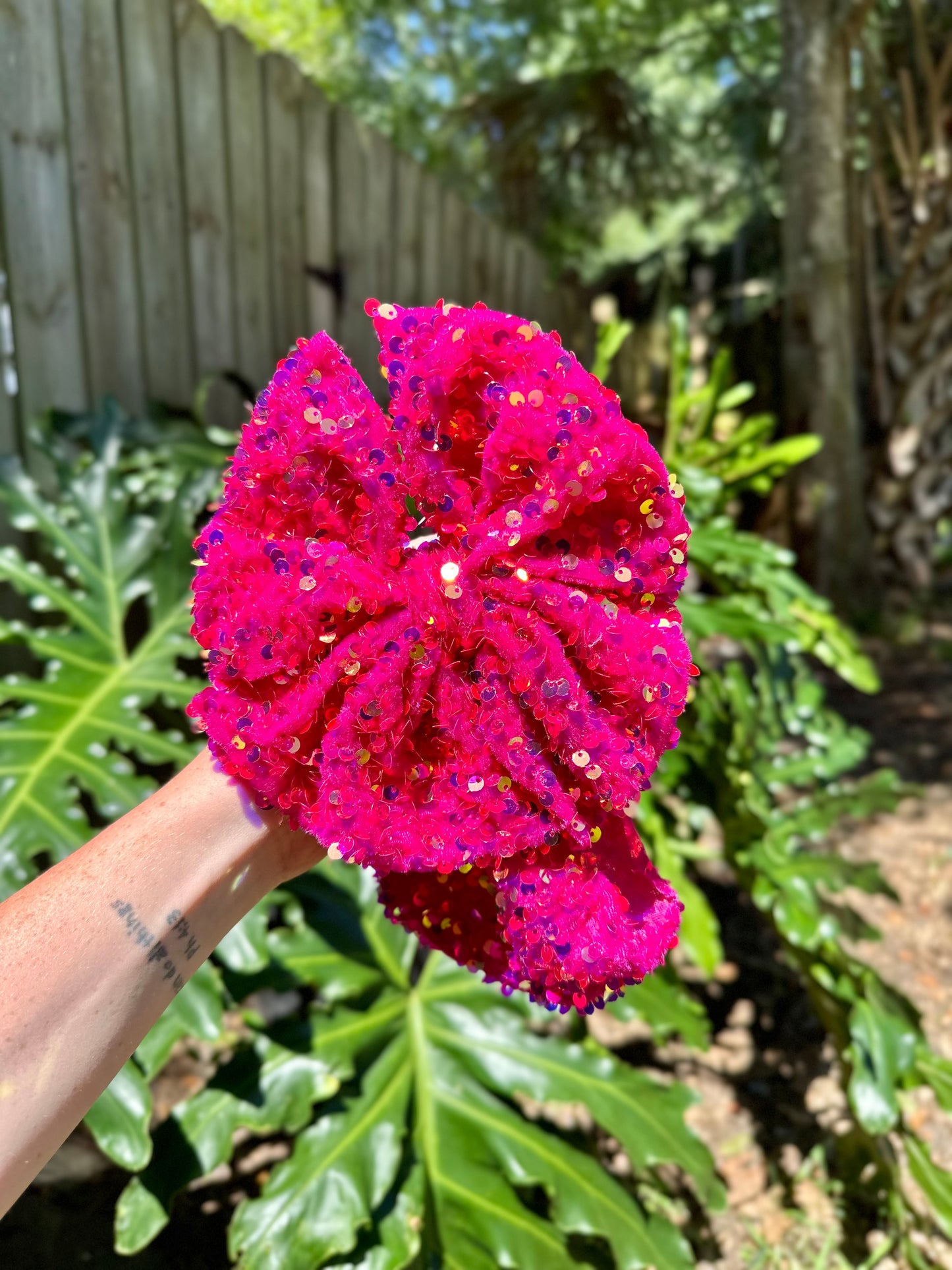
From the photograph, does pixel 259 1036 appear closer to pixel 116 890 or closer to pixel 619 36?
pixel 116 890

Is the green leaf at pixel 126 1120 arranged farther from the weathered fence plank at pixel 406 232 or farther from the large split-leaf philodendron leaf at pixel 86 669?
the weathered fence plank at pixel 406 232

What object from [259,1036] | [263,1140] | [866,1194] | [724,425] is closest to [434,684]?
[259,1036]

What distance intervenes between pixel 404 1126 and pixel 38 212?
2.13 meters

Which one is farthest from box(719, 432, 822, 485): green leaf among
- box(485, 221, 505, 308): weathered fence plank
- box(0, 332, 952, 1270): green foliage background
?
box(485, 221, 505, 308): weathered fence plank

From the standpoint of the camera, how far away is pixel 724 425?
526 centimetres

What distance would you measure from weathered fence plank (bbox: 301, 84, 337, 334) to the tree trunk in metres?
2.25

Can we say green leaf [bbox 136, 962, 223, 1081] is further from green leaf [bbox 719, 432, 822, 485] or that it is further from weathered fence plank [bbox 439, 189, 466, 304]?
Result: weathered fence plank [bbox 439, 189, 466, 304]

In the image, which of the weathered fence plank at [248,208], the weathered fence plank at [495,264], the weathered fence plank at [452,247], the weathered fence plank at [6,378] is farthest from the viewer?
the weathered fence plank at [495,264]

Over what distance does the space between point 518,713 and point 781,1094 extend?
1848 mm

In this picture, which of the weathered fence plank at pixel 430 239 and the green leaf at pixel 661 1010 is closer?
the green leaf at pixel 661 1010

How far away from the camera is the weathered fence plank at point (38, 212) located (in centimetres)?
195

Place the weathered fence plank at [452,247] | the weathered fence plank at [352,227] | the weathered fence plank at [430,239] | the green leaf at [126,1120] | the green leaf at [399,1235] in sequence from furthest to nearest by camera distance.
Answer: the weathered fence plank at [452,247] → the weathered fence plank at [430,239] → the weathered fence plank at [352,227] → the green leaf at [399,1235] → the green leaf at [126,1120]

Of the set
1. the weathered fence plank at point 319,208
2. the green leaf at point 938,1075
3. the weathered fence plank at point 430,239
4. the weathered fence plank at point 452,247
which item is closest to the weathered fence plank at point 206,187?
the weathered fence plank at point 319,208

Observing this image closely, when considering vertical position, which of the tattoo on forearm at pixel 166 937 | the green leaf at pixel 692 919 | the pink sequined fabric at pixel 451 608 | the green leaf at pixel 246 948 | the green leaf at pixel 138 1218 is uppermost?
the pink sequined fabric at pixel 451 608
